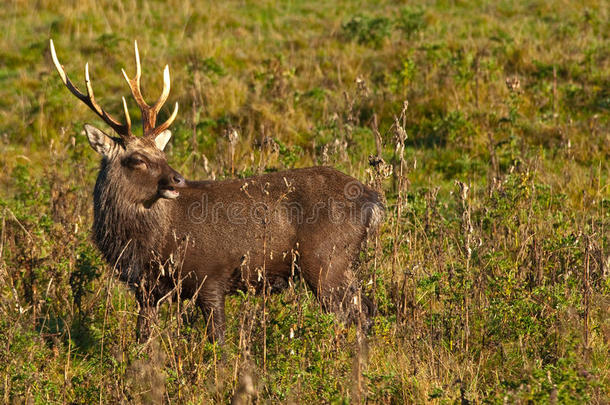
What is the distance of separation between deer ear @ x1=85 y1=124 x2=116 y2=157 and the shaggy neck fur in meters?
0.12

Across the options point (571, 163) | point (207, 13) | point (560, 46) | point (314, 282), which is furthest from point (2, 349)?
point (207, 13)

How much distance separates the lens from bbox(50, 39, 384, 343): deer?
5.71 metres

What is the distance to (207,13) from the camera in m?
14.0

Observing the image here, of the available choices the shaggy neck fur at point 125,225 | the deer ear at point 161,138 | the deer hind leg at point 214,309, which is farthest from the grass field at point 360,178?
the deer ear at point 161,138

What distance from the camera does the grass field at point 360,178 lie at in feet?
15.4

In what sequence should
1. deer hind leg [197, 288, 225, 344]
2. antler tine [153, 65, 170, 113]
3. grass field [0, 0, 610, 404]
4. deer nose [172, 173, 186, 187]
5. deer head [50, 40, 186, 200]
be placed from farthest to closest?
antler tine [153, 65, 170, 113]
deer head [50, 40, 186, 200]
deer nose [172, 173, 186, 187]
deer hind leg [197, 288, 225, 344]
grass field [0, 0, 610, 404]

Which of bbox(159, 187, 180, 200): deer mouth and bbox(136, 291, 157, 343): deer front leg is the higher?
bbox(159, 187, 180, 200): deer mouth

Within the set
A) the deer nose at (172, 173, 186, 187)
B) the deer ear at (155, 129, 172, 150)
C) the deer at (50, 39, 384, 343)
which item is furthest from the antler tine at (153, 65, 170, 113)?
the deer nose at (172, 173, 186, 187)

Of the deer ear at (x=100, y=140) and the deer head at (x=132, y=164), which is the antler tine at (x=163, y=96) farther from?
the deer ear at (x=100, y=140)

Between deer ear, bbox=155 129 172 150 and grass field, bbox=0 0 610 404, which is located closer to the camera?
grass field, bbox=0 0 610 404

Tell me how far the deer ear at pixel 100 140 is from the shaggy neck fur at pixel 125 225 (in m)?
0.12

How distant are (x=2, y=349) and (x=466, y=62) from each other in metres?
7.21

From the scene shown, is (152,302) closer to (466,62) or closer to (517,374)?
(517,374)

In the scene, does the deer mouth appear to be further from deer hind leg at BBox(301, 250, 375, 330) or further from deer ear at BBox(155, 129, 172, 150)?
deer hind leg at BBox(301, 250, 375, 330)
